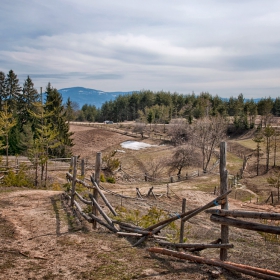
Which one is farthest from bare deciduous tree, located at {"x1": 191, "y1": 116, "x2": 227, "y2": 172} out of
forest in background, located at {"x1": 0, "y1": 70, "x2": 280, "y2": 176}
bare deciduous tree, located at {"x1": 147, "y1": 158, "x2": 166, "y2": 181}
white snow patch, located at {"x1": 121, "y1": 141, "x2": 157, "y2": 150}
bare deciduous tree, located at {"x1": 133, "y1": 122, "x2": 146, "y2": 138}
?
bare deciduous tree, located at {"x1": 133, "y1": 122, "x2": 146, "y2": 138}

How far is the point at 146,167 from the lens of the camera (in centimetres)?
3741

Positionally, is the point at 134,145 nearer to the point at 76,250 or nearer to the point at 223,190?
the point at 76,250

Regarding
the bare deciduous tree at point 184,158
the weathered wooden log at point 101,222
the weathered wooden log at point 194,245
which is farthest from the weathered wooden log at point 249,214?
the bare deciduous tree at point 184,158

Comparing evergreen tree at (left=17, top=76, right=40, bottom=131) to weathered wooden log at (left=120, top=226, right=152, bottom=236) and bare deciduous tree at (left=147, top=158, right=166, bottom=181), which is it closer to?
bare deciduous tree at (left=147, top=158, right=166, bottom=181)

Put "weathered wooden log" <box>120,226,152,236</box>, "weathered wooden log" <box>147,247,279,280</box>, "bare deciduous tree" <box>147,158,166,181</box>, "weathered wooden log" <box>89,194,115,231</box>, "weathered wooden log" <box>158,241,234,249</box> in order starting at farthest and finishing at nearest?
"bare deciduous tree" <box>147,158,166,181</box>
"weathered wooden log" <box>89,194,115,231</box>
"weathered wooden log" <box>120,226,152,236</box>
"weathered wooden log" <box>158,241,234,249</box>
"weathered wooden log" <box>147,247,279,280</box>

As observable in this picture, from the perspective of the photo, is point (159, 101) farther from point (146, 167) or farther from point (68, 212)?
point (68, 212)

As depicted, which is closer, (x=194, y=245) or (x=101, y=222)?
(x=194, y=245)

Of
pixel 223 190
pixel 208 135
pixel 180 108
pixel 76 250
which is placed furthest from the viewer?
pixel 180 108

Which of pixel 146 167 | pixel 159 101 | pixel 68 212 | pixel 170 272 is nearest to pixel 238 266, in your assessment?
pixel 170 272

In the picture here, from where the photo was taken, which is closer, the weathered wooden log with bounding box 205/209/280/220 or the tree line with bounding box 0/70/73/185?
the weathered wooden log with bounding box 205/209/280/220

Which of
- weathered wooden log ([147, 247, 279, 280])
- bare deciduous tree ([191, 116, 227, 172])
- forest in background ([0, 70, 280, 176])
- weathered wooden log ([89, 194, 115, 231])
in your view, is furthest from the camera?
bare deciduous tree ([191, 116, 227, 172])

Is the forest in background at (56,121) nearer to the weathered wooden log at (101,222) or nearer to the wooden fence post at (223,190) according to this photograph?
the weathered wooden log at (101,222)

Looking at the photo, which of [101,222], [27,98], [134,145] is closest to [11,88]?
[27,98]

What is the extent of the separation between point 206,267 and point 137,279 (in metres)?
1.42
